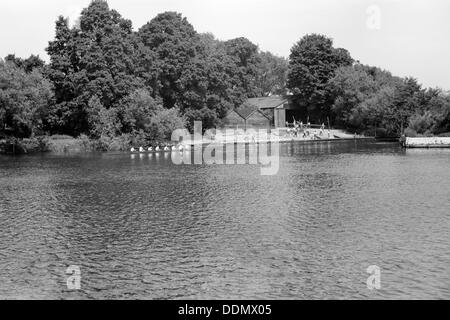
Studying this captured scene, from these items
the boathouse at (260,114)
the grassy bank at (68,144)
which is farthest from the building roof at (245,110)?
the grassy bank at (68,144)

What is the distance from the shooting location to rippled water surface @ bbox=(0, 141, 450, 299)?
1848 cm

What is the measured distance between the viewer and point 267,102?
12975 centimetres

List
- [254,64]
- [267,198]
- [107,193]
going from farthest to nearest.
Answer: [254,64], [107,193], [267,198]

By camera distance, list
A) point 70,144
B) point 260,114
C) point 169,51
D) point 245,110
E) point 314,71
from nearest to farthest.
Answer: point 70,144 → point 169,51 → point 245,110 → point 260,114 → point 314,71

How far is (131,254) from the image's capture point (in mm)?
22297

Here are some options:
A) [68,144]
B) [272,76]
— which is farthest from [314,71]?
[68,144]

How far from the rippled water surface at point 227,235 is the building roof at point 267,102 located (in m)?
79.6

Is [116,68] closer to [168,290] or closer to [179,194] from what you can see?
[179,194]

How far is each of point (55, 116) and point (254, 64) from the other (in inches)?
2923

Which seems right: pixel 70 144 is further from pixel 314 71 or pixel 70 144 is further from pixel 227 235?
pixel 314 71

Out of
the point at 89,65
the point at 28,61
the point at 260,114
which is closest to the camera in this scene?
the point at 89,65

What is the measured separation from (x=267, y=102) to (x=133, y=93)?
56.1m
